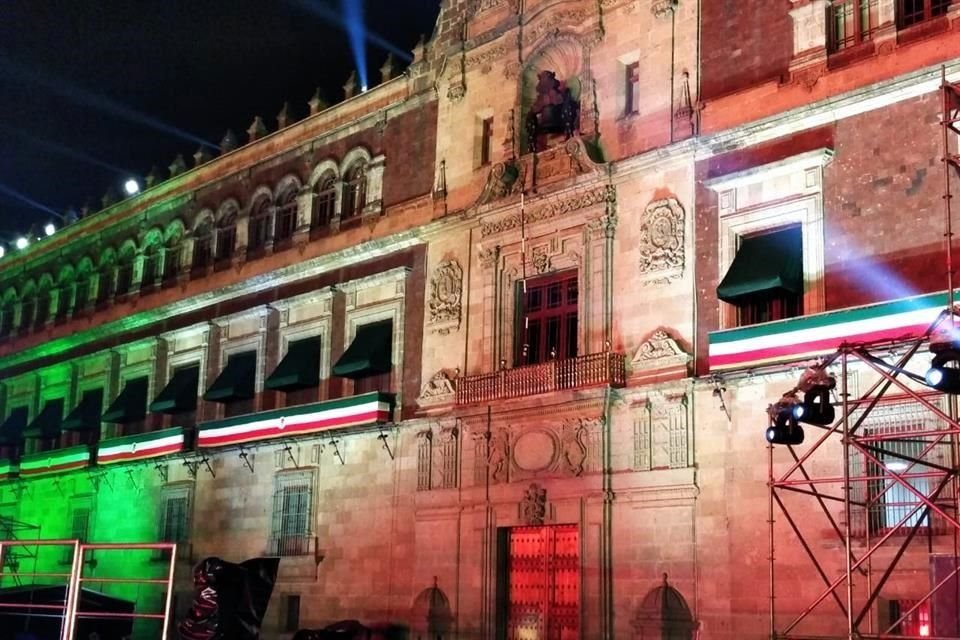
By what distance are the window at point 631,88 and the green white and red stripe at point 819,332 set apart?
618 cm

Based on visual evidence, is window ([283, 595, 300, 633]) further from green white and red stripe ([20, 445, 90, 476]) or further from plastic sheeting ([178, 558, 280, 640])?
plastic sheeting ([178, 558, 280, 640])

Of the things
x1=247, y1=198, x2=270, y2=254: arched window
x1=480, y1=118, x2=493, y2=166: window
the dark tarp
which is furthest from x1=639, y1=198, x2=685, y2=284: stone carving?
the dark tarp

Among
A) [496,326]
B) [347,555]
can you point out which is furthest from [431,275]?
[347,555]

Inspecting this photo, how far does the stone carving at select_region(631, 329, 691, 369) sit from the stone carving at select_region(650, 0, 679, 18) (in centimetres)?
696

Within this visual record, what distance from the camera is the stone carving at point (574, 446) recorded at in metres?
23.4

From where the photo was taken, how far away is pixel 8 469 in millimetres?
41062

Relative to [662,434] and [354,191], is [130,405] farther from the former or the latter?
[662,434]

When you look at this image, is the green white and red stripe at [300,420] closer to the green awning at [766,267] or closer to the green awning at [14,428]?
the green awning at [766,267]

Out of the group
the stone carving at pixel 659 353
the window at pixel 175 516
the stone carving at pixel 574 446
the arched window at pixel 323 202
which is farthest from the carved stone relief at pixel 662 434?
the window at pixel 175 516

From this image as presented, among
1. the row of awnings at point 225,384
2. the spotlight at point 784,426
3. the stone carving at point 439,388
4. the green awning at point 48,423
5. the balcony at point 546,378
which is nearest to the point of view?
the spotlight at point 784,426

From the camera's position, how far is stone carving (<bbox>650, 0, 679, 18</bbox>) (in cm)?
2425

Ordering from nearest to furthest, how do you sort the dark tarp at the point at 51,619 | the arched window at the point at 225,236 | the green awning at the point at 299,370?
the dark tarp at the point at 51,619
the green awning at the point at 299,370
the arched window at the point at 225,236

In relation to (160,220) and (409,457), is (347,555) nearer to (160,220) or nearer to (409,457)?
(409,457)

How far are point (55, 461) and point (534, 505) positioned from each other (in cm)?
2132
